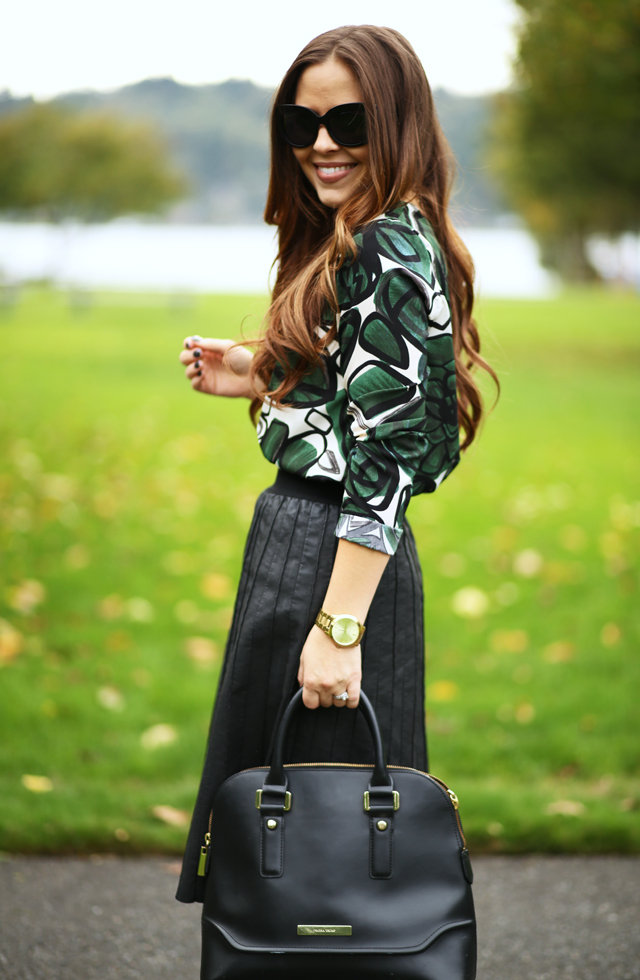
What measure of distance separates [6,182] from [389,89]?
153 feet

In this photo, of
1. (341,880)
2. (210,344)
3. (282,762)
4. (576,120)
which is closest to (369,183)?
(210,344)

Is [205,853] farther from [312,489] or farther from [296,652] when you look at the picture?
[312,489]

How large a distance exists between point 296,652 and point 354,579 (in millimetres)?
235

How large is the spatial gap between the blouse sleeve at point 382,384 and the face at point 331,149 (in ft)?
0.66

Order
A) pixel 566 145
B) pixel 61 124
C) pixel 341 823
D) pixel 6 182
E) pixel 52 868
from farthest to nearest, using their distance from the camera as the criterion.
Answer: pixel 61 124 → pixel 6 182 → pixel 566 145 → pixel 52 868 → pixel 341 823

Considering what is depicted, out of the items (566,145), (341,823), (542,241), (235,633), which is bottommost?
(341,823)

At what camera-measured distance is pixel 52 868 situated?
2783 mm

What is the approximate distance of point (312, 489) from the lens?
1.83 m

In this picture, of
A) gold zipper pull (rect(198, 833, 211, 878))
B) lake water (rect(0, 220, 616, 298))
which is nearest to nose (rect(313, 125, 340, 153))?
gold zipper pull (rect(198, 833, 211, 878))

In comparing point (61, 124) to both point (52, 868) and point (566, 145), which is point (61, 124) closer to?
point (566, 145)

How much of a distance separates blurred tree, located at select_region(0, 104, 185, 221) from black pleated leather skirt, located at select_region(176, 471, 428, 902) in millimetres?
46650

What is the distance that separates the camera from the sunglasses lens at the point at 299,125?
1.75 meters

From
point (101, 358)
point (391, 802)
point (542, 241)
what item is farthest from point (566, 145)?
point (542, 241)

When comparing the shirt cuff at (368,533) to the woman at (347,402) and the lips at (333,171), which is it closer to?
the woman at (347,402)
